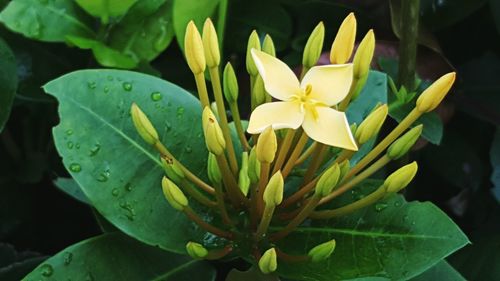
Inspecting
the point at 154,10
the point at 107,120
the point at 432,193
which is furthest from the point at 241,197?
the point at 432,193

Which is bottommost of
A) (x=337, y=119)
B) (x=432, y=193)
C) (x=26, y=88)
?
(x=432, y=193)

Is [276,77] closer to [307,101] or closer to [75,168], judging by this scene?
[307,101]

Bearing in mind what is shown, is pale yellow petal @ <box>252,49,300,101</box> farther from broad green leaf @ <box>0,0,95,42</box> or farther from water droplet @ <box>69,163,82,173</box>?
broad green leaf @ <box>0,0,95,42</box>

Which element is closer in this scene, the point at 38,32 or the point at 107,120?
the point at 107,120

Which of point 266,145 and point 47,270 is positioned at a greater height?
point 266,145

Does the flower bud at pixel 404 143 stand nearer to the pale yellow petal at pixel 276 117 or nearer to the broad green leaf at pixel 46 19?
the pale yellow petal at pixel 276 117

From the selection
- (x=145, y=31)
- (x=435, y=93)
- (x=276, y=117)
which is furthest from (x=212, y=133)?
(x=145, y=31)

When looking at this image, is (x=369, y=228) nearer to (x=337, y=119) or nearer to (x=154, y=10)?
(x=337, y=119)
